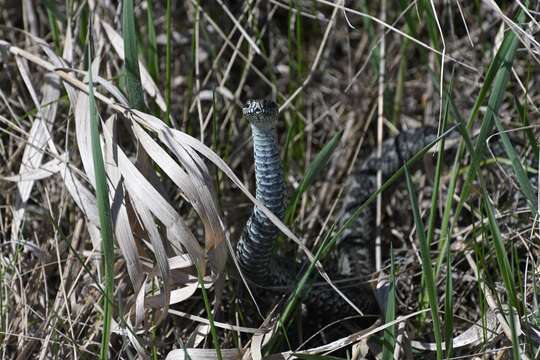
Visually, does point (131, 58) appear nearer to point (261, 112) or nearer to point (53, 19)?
point (261, 112)

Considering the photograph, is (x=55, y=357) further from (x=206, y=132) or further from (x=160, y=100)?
(x=206, y=132)

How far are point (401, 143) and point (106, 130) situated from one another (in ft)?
6.02

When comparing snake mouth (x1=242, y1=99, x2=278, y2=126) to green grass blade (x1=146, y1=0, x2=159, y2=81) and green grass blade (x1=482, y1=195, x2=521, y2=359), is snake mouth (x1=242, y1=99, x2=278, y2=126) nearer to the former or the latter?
green grass blade (x1=482, y1=195, x2=521, y2=359)

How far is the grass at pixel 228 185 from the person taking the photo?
8.42 ft

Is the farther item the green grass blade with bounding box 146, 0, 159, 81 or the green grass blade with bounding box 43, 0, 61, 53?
the green grass blade with bounding box 43, 0, 61, 53

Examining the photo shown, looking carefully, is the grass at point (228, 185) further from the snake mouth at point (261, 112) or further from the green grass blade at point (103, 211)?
the snake mouth at point (261, 112)

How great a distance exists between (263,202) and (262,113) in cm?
34

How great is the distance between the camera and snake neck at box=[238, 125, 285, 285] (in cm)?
252

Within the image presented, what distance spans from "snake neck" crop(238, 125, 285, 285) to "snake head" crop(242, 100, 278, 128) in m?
0.02

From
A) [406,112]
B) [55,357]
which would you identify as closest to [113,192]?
[55,357]

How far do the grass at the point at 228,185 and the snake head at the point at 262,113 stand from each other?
0.61 feet

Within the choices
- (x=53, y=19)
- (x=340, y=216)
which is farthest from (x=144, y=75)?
(x=340, y=216)

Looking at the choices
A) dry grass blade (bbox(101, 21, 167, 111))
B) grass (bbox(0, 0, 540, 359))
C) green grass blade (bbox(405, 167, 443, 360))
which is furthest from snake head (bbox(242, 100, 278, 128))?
dry grass blade (bbox(101, 21, 167, 111))

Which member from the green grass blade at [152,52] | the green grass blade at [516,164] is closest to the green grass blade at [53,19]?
the green grass blade at [152,52]
